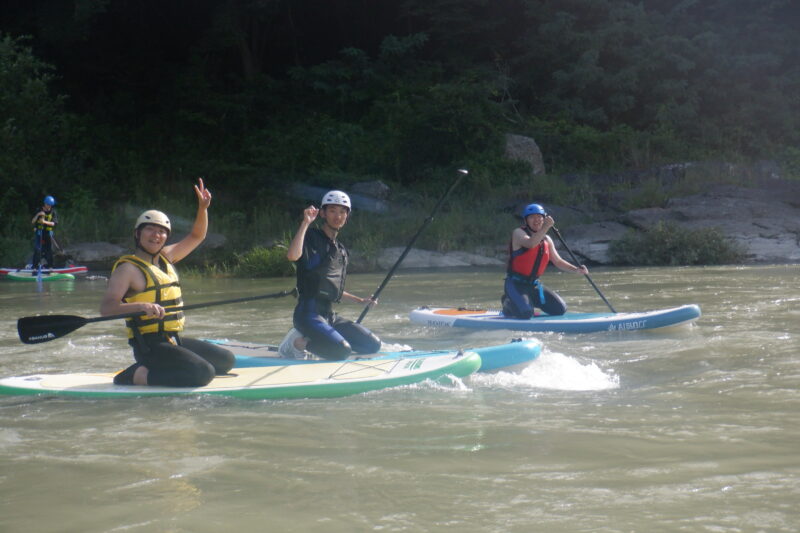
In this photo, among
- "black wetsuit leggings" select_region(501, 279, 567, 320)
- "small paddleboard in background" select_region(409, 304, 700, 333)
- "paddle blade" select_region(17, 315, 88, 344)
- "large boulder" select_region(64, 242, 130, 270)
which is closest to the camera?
"paddle blade" select_region(17, 315, 88, 344)

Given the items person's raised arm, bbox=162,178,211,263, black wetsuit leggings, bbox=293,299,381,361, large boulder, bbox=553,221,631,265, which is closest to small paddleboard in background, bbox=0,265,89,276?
large boulder, bbox=553,221,631,265

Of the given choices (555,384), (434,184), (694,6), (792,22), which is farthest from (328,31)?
(555,384)

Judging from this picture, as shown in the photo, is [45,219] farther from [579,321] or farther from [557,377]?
[557,377]

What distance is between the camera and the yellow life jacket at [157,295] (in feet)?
16.2

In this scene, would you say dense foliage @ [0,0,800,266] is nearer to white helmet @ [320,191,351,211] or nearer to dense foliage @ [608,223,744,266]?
dense foliage @ [608,223,744,266]

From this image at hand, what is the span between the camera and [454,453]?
3988 millimetres

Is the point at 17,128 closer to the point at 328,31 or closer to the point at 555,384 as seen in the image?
the point at 328,31

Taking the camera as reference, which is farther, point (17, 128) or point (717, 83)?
point (717, 83)

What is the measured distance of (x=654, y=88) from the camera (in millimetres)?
22422

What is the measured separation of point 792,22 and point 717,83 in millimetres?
3583

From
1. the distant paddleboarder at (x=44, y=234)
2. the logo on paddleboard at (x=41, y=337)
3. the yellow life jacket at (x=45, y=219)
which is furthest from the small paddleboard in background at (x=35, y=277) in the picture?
the logo on paddleboard at (x=41, y=337)

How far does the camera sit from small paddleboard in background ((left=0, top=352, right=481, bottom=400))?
522 centimetres

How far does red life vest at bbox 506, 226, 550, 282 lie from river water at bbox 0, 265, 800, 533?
1318 mm

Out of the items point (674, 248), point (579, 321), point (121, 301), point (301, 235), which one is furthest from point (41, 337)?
point (674, 248)
